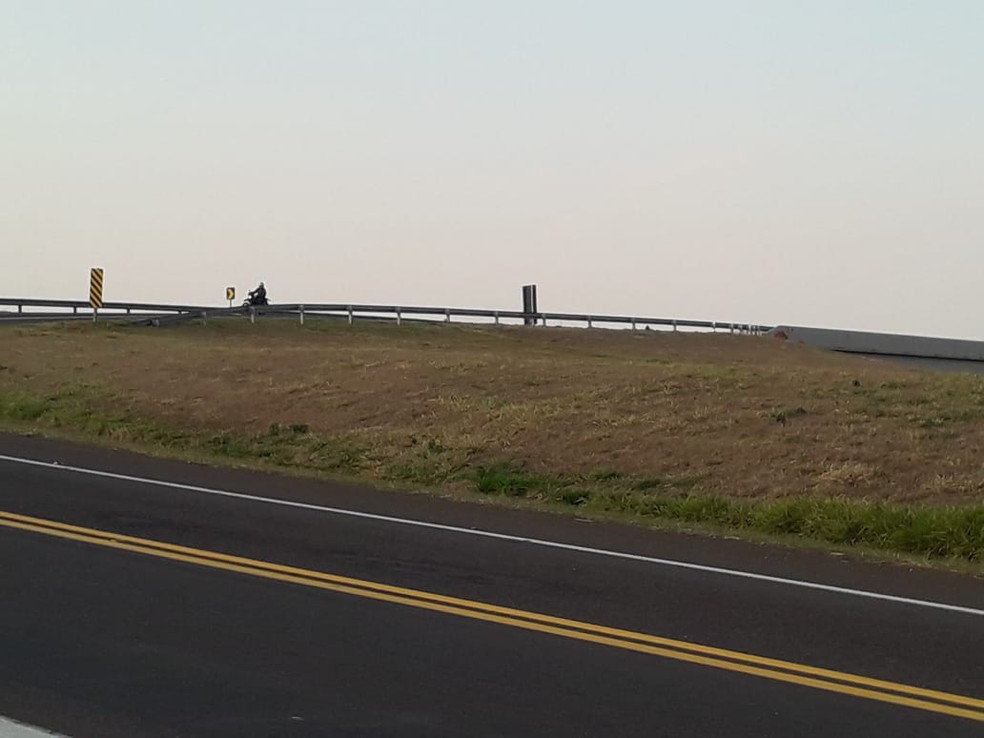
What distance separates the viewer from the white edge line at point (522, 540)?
9.84 m

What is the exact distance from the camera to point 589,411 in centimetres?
1930

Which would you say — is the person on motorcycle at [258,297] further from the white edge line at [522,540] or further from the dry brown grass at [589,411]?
the white edge line at [522,540]

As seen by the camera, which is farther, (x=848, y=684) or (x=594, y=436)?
(x=594, y=436)

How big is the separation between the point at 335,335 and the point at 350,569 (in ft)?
107

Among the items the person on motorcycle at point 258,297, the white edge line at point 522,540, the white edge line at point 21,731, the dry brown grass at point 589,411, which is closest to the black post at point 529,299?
the person on motorcycle at point 258,297

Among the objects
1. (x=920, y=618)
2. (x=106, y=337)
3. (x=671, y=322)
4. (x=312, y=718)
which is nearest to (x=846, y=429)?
(x=920, y=618)

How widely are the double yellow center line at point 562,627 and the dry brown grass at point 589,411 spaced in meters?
6.25

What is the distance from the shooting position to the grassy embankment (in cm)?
1411

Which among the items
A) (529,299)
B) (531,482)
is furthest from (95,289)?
(531,482)

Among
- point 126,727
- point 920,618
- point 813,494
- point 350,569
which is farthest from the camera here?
point 813,494

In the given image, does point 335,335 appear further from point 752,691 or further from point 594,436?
point 752,691

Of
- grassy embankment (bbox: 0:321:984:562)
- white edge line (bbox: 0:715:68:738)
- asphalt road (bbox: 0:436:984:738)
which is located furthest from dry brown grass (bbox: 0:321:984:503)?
white edge line (bbox: 0:715:68:738)

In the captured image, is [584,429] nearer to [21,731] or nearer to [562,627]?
[562,627]

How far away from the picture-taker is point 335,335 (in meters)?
42.8
